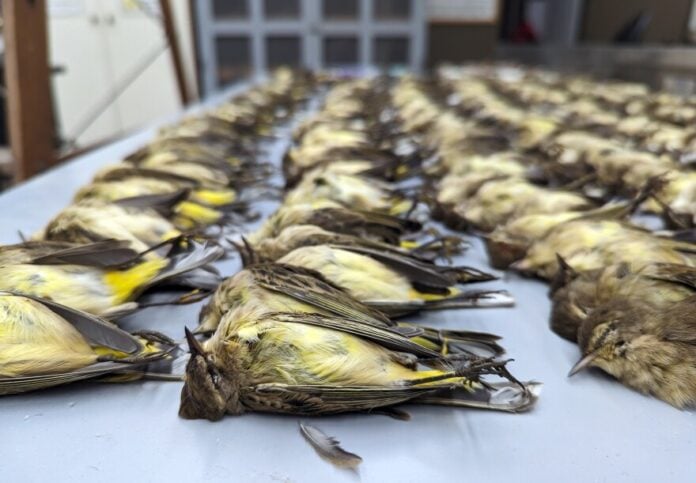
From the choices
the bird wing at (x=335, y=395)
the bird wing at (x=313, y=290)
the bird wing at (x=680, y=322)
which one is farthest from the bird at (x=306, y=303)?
the bird wing at (x=680, y=322)

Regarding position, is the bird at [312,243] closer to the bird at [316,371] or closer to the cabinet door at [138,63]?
the bird at [316,371]

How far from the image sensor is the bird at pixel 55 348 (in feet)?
Answer: 2.45

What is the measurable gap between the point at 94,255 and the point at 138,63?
669cm

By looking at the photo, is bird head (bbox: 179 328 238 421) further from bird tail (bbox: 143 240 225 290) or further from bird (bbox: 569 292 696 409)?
bird (bbox: 569 292 696 409)

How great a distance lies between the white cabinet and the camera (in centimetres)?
633

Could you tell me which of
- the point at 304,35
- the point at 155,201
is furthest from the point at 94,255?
the point at 304,35

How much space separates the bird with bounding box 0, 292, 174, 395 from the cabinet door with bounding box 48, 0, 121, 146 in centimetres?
616

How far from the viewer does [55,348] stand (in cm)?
77

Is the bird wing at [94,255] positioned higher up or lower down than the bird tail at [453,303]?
higher up

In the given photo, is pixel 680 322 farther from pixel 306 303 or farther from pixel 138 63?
pixel 138 63

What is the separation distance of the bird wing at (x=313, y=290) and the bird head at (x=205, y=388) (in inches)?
6.1

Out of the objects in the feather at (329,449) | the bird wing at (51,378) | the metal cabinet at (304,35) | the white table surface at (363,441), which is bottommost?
the white table surface at (363,441)

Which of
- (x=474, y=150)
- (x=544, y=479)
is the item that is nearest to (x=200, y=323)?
(x=544, y=479)

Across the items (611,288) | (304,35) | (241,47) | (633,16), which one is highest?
(633,16)
